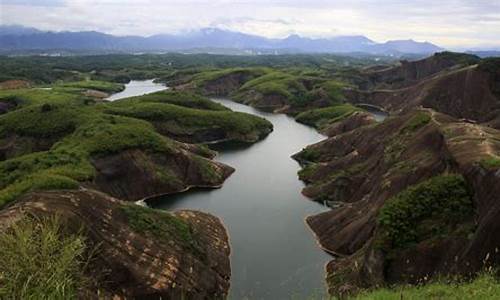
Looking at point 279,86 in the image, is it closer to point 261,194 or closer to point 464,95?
point 464,95

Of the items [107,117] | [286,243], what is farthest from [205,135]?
[286,243]

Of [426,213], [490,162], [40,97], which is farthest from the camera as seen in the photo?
[40,97]

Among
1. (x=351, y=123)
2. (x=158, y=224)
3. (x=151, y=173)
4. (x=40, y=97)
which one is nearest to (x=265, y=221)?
(x=158, y=224)

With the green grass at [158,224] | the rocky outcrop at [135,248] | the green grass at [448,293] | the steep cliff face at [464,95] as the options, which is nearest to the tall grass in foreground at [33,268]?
the green grass at [448,293]

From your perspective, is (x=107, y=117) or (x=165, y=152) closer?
(x=165, y=152)

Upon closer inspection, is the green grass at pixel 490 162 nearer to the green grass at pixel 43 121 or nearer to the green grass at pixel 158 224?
the green grass at pixel 158 224

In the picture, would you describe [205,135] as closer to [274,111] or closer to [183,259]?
[274,111]
